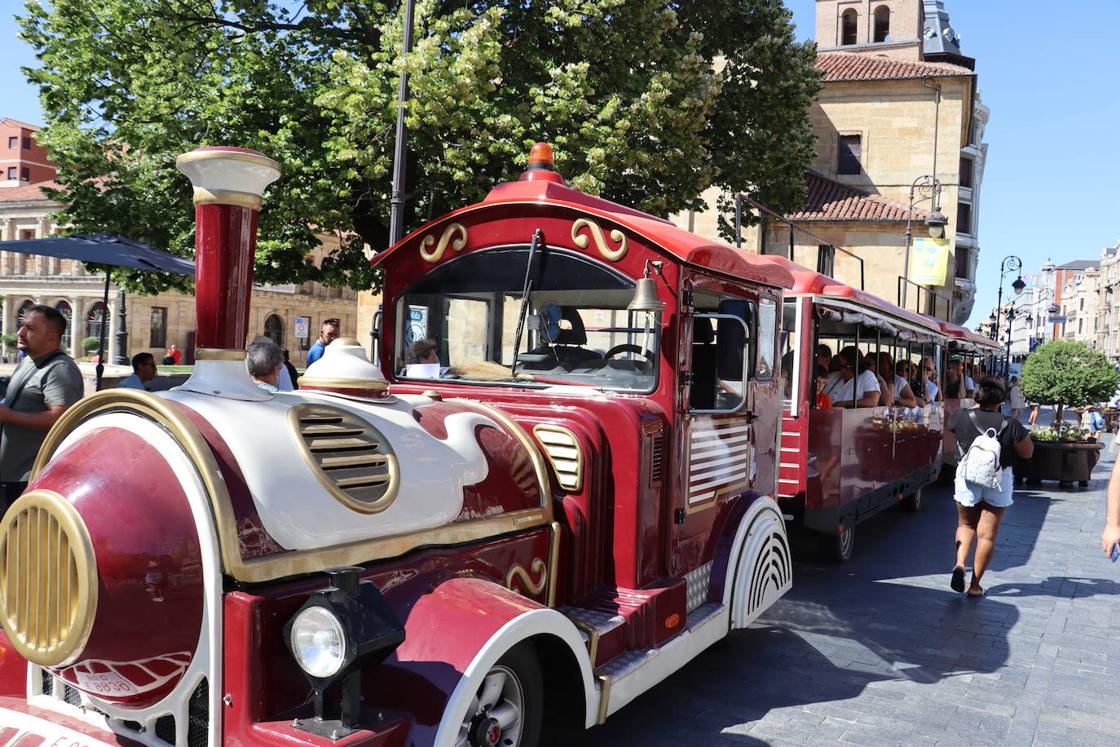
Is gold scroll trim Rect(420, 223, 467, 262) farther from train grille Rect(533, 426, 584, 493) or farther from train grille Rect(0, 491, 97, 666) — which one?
train grille Rect(0, 491, 97, 666)

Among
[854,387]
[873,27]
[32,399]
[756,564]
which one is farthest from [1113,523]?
[873,27]

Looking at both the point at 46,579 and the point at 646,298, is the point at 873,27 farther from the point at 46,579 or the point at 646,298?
the point at 46,579

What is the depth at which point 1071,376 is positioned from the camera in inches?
890

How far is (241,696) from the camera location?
2.49m

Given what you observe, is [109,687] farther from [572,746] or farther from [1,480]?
[1,480]

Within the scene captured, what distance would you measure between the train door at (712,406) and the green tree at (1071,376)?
20277 millimetres

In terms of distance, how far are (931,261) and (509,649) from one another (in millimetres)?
26725

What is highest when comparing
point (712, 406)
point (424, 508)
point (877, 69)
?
point (877, 69)

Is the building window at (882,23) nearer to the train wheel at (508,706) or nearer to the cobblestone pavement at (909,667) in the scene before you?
the cobblestone pavement at (909,667)

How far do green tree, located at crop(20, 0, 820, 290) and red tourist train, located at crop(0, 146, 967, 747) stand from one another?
7746 millimetres

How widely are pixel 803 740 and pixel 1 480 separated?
440cm

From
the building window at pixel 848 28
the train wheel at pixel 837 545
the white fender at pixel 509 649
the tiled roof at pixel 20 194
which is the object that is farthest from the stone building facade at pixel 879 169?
the tiled roof at pixel 20 194

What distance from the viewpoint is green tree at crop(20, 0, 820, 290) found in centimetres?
1255

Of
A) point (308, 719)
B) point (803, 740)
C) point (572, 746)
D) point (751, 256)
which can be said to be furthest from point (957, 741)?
point (308, 719)
